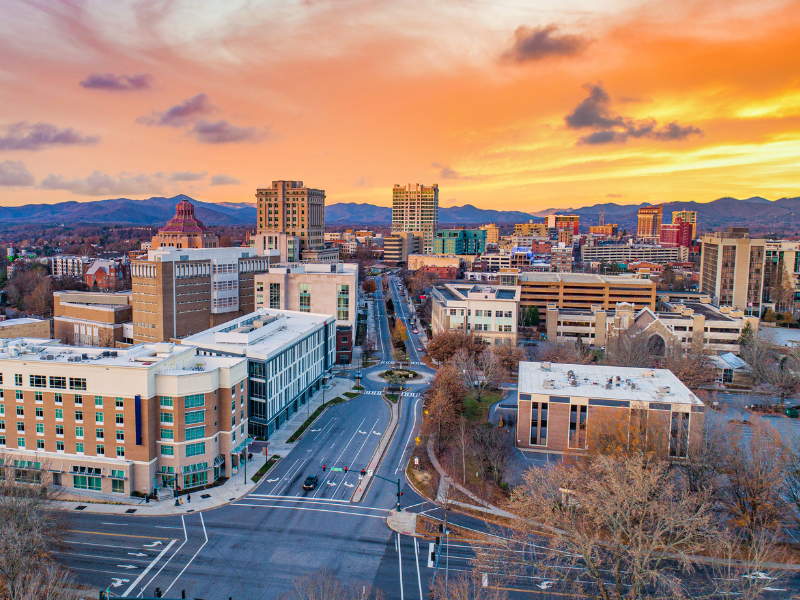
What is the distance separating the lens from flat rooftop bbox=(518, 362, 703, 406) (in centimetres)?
5512

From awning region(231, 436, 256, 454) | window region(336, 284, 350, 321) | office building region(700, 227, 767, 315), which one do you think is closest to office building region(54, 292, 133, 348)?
window region(336, 284, 350, 321)

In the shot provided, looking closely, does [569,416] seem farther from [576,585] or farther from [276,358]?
[276,358]

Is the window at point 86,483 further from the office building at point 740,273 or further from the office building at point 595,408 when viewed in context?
the office building at point 740,273

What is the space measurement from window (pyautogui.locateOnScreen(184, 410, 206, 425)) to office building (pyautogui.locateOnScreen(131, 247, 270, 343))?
4637 centimetres

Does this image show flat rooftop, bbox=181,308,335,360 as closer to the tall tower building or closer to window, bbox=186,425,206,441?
window, bbox=186,425,206,441

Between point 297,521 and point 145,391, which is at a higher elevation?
point 145,391

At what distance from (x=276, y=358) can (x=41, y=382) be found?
21401 millimetres

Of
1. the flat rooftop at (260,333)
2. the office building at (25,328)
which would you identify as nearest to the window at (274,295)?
the flat rooftop at (260,333)

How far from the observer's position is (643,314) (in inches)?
3656

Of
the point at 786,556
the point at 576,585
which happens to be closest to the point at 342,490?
the point at 576,585

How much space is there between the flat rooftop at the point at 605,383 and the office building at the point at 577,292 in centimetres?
5578

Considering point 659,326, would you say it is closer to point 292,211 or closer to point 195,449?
point 195,449

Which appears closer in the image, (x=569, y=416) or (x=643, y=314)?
(x=569, y=416)

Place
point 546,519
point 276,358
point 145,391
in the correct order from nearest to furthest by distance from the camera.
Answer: point 546,519 → point 145,391 → point 276,358
